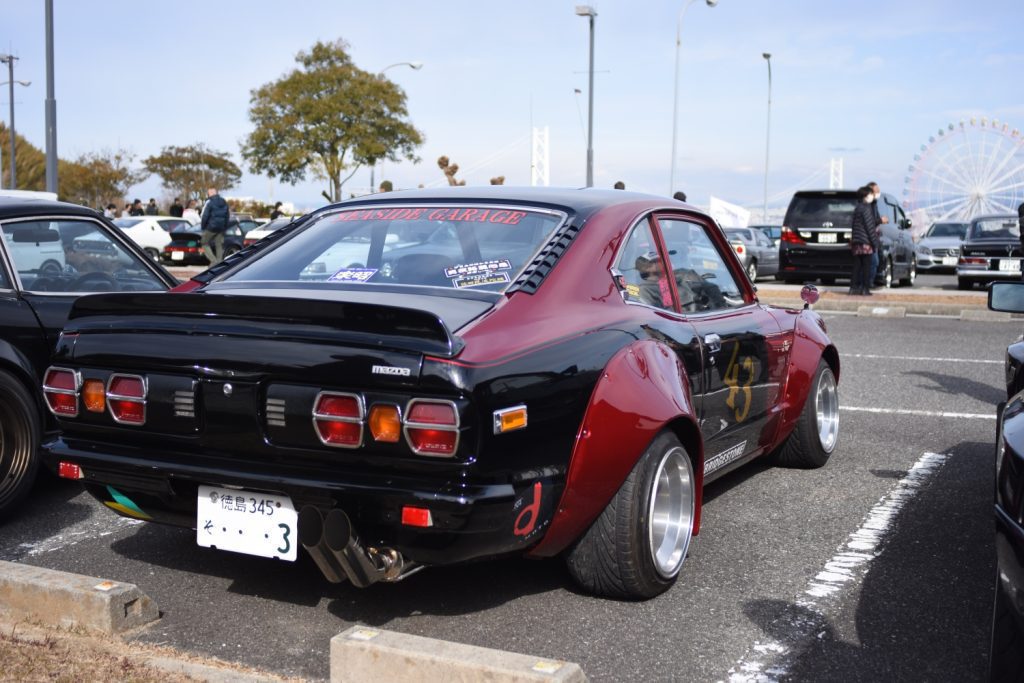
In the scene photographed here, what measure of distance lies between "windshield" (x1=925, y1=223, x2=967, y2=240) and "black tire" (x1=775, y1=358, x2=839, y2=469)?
2549cm

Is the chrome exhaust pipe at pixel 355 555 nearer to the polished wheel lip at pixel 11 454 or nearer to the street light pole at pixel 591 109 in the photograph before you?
the polished wheel lip at pixel 11 454

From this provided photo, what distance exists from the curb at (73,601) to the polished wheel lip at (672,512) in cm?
172

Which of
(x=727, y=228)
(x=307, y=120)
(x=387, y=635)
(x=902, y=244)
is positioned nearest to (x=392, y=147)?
(x=307, y=120)

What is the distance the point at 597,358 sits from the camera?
11.8 feet

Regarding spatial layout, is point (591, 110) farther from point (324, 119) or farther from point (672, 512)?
point (672, 512)

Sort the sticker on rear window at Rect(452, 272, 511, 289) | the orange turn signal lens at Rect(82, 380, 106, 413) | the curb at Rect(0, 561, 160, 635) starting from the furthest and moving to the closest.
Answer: the sticker on rear window at Rect(452, 272, 511, 289) → the orange turn signal lens at Rect(82, 380, 106, 413) → the curb at Rect(0, 561, 160, 635)

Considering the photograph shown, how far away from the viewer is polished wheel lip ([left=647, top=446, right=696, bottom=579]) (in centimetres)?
391

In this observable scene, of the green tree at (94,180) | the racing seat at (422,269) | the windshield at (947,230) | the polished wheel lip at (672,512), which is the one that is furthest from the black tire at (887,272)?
the green tree at (94,180)

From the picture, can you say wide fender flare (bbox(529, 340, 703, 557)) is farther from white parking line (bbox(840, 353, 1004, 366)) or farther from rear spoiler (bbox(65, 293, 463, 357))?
white parking line (bbox(840, 353, 1004, 366))

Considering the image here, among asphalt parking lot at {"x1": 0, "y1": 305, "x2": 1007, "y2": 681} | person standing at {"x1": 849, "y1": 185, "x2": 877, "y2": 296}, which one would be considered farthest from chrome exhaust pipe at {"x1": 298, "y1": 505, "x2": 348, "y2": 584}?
person standing at {"x1": 849, "y1": 185, "x2": 877, "y2": 296}

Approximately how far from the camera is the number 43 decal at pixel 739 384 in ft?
15.2

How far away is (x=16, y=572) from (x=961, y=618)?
3.14 m

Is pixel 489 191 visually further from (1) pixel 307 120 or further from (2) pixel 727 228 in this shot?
(1) pixel 307 120

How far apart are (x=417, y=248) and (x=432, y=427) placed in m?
1.22
